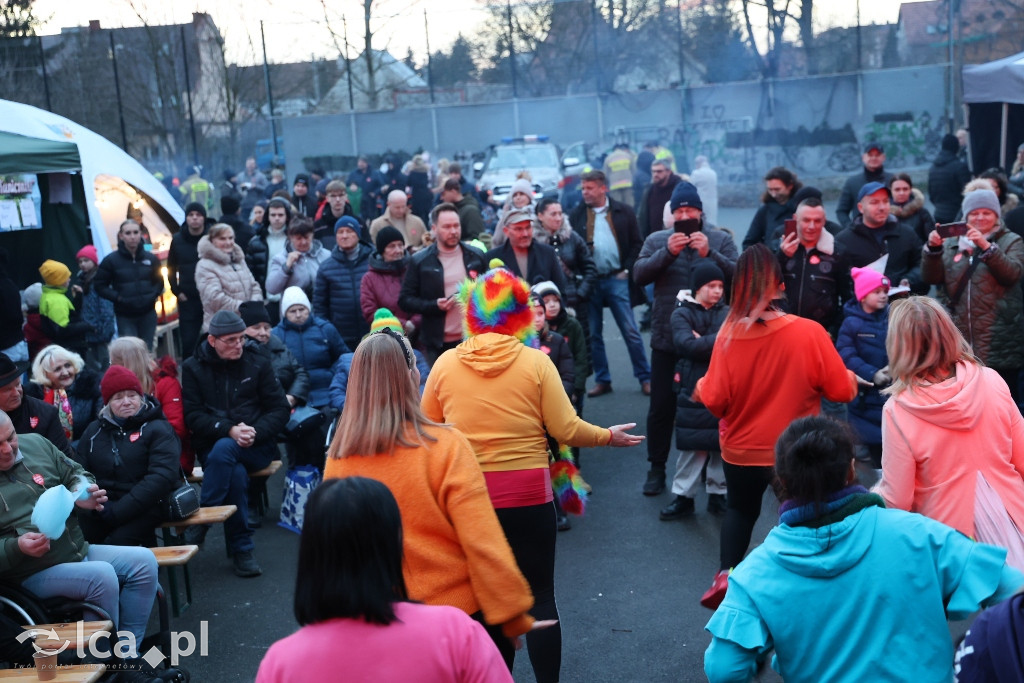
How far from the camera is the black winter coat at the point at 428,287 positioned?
7.75m

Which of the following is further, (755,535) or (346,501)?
(755,535)

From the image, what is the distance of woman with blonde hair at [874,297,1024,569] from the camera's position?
3.68 metres

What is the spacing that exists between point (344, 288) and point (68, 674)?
4876 mm

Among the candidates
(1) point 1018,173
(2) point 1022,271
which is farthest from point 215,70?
(2) point 1022,271

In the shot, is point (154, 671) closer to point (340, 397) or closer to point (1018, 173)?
point (340, 397)

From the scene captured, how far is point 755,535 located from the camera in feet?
21.0

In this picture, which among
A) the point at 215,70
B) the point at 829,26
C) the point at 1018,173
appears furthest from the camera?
the point at 215,70

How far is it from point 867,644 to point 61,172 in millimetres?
11279

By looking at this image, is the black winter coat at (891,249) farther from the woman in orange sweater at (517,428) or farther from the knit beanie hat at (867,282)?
the woman in orange sweater at (517,428)

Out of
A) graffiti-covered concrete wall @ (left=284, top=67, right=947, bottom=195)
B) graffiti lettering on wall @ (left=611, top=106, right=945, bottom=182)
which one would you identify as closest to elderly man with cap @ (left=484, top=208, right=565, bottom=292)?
graffiti lettering on wall @ (left=611, top=106, right=945, bottom=182)

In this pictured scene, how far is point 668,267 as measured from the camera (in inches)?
289

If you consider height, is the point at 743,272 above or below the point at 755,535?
above

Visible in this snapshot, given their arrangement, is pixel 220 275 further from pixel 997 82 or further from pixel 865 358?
pixel 997 82

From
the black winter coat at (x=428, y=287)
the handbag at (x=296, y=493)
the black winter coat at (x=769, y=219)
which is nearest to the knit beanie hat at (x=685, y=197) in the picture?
the black winter coat at (x=428, y=287)
